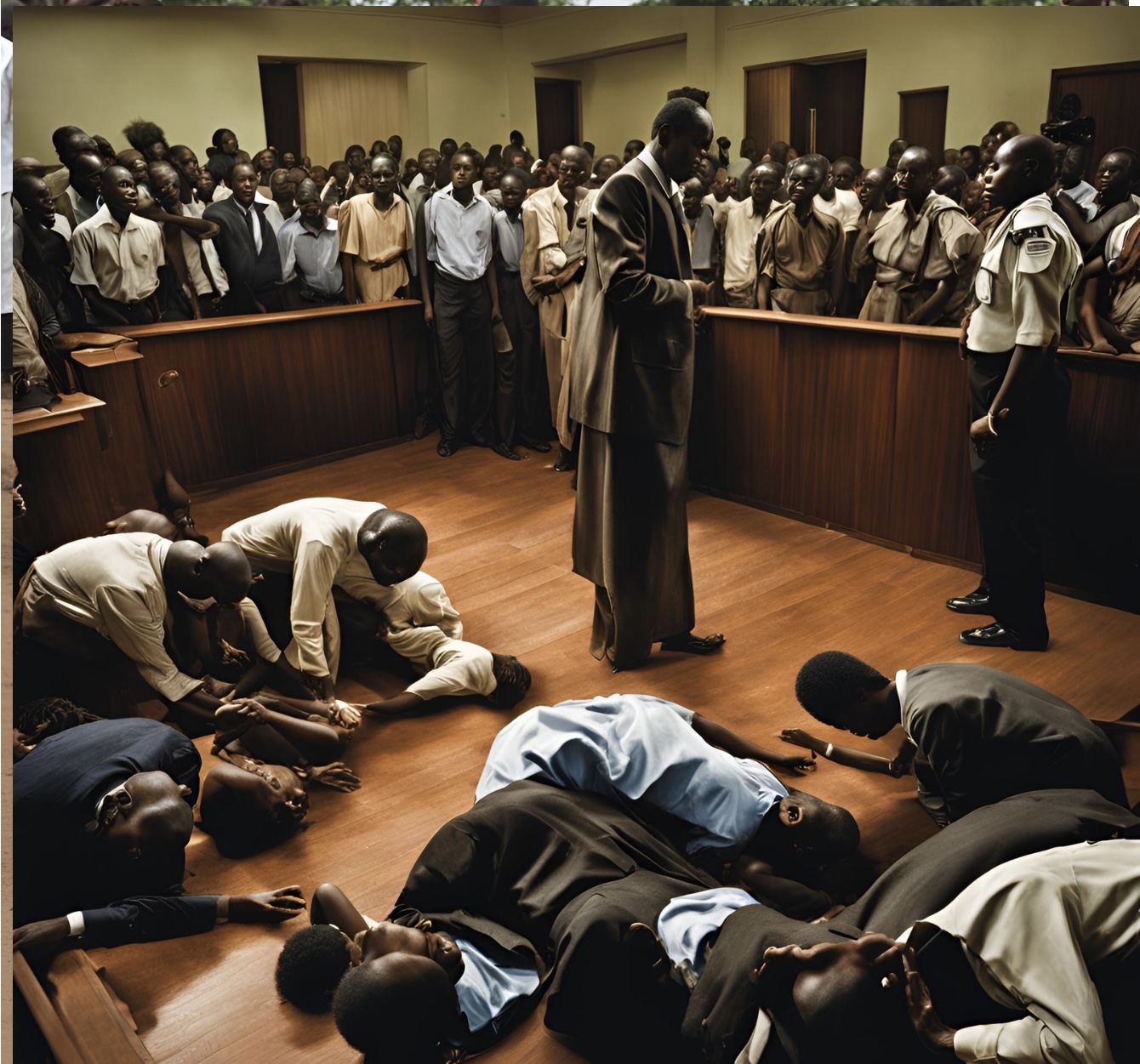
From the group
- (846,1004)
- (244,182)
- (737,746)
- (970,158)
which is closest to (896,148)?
(970,158)

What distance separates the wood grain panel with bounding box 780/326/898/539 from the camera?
262cm

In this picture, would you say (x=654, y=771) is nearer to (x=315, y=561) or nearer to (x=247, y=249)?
(x=315, y=561)

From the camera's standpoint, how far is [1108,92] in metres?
2.64

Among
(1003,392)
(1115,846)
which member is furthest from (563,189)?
(1115,846)

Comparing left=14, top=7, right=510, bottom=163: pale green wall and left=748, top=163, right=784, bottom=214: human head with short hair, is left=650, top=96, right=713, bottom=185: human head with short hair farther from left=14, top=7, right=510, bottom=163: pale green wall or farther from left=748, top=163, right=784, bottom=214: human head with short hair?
left=748, top=163, right=784, bottom=214: human head with short hair

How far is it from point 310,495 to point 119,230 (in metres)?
1.22

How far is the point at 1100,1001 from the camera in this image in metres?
1.04

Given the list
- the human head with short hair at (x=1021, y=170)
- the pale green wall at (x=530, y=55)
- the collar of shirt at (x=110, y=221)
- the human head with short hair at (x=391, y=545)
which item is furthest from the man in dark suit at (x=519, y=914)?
the collar of shirt at (x=110, y=221)

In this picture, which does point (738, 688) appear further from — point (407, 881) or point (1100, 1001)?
point (1100, 1001)

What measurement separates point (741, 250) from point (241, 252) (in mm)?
2251

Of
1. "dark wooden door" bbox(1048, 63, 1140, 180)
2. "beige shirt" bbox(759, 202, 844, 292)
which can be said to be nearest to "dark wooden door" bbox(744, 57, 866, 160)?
"beige shirt" bbox(759, 202, 844, 292)

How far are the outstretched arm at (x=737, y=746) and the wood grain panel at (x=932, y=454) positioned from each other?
0.89 metres

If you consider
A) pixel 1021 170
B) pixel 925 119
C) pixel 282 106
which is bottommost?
pixel 1021 170

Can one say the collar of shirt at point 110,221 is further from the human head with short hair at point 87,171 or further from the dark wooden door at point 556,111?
the dark wooden door at point 556,111
